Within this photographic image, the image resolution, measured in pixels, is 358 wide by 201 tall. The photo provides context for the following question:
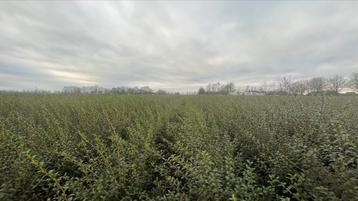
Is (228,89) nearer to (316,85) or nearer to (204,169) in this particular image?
(316,85)

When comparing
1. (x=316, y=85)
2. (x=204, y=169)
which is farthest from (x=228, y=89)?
(x=204, y=169)

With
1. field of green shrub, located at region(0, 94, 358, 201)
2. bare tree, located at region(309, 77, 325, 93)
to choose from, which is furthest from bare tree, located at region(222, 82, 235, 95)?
field of green shrub, located at region(0, 94, 358, 201)

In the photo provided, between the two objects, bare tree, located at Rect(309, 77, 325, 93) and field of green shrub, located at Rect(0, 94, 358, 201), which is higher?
bare tree, located at Rect(309, 77, 325, 93)

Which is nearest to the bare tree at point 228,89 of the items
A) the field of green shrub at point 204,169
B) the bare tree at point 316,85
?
the bare tree at point 316,85

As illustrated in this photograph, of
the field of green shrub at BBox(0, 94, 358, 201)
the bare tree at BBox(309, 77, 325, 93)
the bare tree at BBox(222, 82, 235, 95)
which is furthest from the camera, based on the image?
the bare tree at BBox(222, 82, 235, 95)

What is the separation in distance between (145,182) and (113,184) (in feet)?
1.77

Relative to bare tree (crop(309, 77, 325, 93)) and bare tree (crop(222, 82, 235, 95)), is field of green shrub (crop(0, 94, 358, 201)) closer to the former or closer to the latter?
bare tree (crop(309, 77, 325, 93))

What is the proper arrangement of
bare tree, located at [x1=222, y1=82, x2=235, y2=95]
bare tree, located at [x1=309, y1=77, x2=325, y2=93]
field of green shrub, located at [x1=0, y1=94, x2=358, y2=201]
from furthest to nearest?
bare tree, located at [x1=222, y1=82, x2=235, y2=95] → bare tree, located at [x1=309, y1=77, x2=325, y2=93] → field of green shrub, located at [x1=0, y1=94, x2=358, y2=201]

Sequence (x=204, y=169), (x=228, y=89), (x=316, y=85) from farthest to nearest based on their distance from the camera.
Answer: (x=228, y=89) → (x=316, y=85) → (x=204, y=169)

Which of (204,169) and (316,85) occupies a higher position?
(316,85)

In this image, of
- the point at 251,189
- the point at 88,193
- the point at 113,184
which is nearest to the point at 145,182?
the point at 113,184

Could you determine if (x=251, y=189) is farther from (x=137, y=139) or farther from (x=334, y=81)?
(x=334, y=81)

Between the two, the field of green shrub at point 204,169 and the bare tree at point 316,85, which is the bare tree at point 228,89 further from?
the field of green shrub at point 204,169

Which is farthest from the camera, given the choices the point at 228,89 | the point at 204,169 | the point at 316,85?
the point at 228,89
